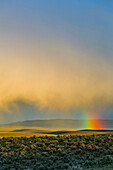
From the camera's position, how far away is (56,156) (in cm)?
2828

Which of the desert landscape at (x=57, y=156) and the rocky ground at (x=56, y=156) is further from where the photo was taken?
the rocky ground at (x=56, y=156)

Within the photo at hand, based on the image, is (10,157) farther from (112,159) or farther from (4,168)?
(112,159)

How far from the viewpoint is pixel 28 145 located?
35.0 metres

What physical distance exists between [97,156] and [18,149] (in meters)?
10.2

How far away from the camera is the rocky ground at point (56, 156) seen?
24.9m

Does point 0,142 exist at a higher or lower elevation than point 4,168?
higher

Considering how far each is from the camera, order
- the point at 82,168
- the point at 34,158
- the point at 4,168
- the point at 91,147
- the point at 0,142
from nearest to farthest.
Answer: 1. the point at 82,168
2. the point at 4,168
3. the point at 34,158
4. the point at 91,147
5. the point at 0,142

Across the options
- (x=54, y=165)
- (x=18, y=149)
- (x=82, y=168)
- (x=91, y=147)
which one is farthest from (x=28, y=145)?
(x=82, y=168)

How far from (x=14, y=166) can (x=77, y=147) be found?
9972 mm

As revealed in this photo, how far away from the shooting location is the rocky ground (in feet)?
81.6

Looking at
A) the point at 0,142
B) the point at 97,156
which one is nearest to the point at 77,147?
the point at 97,156

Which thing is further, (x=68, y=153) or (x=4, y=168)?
(x=68, y=153)

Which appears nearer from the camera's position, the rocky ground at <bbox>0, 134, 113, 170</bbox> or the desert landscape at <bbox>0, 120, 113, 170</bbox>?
the desert landscape at <bbox>0, 120, 113, 170</bbox>

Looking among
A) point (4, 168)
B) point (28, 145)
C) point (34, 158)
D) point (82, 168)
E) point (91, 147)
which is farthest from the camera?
point (28, 145)
